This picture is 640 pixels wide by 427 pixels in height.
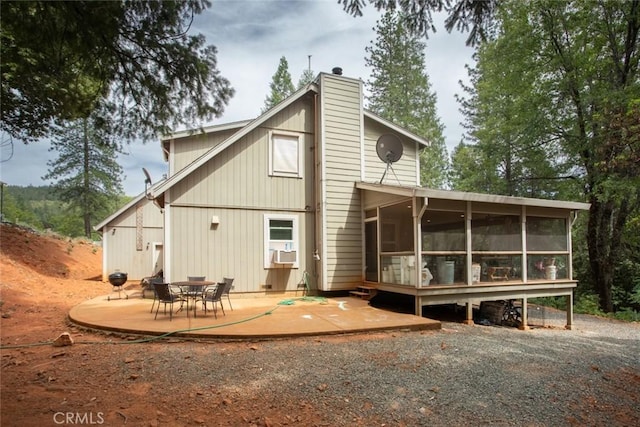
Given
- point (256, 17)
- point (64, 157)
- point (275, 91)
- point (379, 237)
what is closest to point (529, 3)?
point (379, 237)

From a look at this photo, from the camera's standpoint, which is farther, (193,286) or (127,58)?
(193,286)

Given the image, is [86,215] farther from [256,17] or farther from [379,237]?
[256,17]

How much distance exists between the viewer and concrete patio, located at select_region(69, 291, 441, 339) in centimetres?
548

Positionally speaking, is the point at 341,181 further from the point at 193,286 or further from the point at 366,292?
the point at 193,286

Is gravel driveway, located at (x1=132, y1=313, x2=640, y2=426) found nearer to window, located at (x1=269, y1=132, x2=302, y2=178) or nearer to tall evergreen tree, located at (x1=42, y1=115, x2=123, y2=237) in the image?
window, located at (x1=269, y1=132, x2=302, y2=178)

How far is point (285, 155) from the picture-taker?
9.92m

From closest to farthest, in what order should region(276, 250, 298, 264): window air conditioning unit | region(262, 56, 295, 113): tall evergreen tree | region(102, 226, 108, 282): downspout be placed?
region(276, 250, 298, 264): window air conditioning unit < region(102, 226, 108, 282): downspout < region(262, 56, 295, 113): tall evergreen tree

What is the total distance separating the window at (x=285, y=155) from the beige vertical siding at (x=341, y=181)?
0.84m

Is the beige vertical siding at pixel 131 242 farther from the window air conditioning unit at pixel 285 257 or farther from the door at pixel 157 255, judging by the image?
the window air conditioning unit at pixel 285 257

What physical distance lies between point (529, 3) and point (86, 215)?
104 ft

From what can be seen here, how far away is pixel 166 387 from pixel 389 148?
857 cm

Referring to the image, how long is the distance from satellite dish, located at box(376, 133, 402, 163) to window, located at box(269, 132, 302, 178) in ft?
7.59

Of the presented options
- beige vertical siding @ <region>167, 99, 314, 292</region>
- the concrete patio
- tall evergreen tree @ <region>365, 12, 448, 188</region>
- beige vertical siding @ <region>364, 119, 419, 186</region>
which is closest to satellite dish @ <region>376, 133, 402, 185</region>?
beige vertical siding @ <region>364, 119, 419, 186</region>

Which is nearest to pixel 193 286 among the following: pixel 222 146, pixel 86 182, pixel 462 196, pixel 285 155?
pixel 222 146
